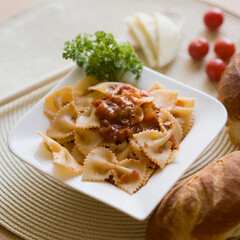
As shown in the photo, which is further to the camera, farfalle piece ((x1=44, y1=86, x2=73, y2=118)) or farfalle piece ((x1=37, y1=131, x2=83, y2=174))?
farfalle piece ((x1=44, y1=86, x2=73, y2=118))

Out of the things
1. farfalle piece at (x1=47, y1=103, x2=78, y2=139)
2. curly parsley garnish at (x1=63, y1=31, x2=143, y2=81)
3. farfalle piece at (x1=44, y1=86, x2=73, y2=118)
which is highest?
curly parsley garnish at (x1=63, y1=31, x2=143, y2=81)

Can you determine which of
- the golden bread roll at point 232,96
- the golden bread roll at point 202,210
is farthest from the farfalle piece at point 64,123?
the golden bread roll at point 232,96

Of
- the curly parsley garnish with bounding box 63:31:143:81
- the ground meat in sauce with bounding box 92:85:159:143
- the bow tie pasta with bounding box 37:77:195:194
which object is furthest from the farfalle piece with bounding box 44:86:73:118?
the ground meat in sauce with bounding box 92:85:159:143

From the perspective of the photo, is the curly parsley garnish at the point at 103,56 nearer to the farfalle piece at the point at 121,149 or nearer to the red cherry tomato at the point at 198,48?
the farfalle piece at the point at 121,149

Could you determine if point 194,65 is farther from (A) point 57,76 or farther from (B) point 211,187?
(B) point 211,187

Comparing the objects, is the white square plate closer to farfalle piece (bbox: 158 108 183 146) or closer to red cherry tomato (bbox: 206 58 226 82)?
farfalle piece (bbox: 158 108 183 146)

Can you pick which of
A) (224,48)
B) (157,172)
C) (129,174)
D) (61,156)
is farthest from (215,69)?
(61,156)
